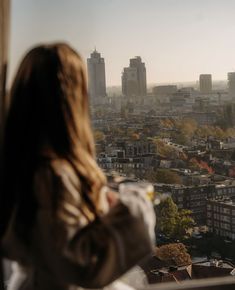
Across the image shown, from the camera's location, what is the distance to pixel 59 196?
895 millimetres

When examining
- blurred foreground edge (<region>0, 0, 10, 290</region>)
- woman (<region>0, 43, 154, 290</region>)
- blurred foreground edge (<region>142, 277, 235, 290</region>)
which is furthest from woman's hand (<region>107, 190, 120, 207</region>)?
blurred foreground edge (<region>142, 277, 235, 290</region>)

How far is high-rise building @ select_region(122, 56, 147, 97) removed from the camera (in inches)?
78.5

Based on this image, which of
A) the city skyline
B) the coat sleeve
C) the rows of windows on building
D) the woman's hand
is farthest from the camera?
the rows of windows on building

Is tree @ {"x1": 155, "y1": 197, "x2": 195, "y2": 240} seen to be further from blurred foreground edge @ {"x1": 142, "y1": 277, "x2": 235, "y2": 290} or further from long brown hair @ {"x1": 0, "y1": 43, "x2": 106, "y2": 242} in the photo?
long brown hair @ {"x1": 0, "y1": 43, "x2": 106, "y2": 242}

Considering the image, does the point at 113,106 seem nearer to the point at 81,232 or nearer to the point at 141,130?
the point at 141,130

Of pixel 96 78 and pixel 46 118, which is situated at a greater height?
pixel 96 78

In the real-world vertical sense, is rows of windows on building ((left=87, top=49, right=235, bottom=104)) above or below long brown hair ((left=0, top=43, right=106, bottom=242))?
above

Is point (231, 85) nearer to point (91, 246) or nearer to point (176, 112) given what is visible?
point (176, 112)

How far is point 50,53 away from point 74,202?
0.28 meters

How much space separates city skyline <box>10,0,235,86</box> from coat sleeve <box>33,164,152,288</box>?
0.93 m

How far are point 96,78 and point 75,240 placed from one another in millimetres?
1121

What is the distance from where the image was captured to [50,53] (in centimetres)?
97

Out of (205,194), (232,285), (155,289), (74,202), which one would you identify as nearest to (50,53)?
(74,202)

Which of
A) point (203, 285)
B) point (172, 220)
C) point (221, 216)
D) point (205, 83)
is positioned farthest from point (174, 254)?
point (205, 83)
